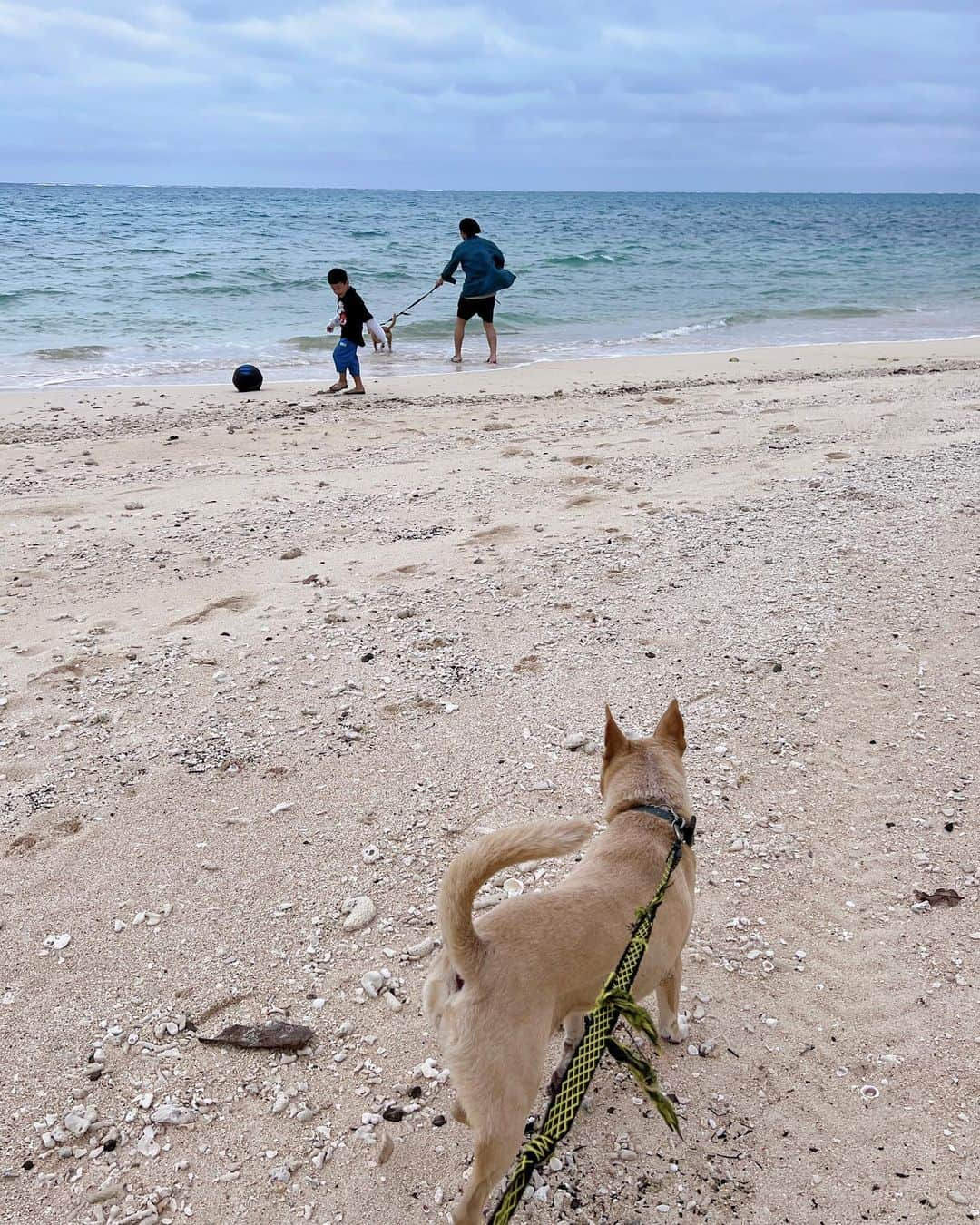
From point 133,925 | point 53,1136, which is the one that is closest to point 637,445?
point 133,925

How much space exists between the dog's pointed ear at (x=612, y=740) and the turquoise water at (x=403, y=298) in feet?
40.3

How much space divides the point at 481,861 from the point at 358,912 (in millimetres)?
1405

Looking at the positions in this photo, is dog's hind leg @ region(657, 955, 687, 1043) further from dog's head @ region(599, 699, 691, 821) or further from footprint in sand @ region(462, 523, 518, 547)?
footprint in sand @ region(462, 523, 518, 547)

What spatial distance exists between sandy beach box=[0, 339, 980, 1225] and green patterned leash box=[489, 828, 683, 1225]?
1.69ft

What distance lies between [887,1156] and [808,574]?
3866 millimetres

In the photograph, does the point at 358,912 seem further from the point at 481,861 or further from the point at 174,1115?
the point at 481,861

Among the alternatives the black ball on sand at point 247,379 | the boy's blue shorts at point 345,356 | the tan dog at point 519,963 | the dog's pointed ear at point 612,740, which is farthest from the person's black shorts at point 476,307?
the tan dog at point 519,963

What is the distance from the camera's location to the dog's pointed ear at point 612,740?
3148 mm

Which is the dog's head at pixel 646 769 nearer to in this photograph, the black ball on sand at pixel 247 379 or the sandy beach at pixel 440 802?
the sandy beach at pixel 440 802

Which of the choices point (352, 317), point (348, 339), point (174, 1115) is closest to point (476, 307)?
point (352, 317)

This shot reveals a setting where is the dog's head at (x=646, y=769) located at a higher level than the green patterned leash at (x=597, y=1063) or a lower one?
higher

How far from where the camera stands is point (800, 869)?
3611 mm

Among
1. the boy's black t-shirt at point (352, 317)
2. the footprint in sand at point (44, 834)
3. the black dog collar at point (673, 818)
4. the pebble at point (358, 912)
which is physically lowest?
the pebble at point (358, 912)

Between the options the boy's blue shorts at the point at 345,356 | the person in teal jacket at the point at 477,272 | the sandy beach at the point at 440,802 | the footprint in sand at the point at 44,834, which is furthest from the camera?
the person in teal jacket at the point at 477,272
